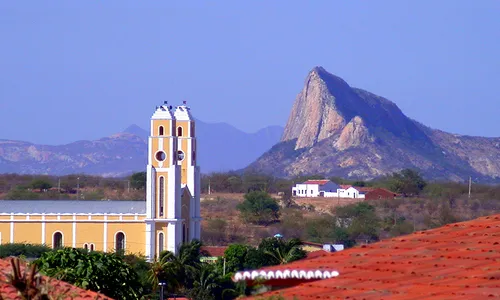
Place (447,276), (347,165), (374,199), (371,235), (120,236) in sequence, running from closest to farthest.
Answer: (447,276)
(120,236)
(371,235)
(374,199)
(347,165)

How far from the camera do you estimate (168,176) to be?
7381 cm

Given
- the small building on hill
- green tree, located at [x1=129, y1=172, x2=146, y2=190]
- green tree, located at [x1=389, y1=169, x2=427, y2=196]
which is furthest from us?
green tree, located at [x1=389, y1=169, x2=427, y2=196]

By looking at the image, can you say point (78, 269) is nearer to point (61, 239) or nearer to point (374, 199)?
point (61, 239)

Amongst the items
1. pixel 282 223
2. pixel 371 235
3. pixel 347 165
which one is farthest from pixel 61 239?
pixel 347 165

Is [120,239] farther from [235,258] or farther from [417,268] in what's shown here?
[417,268]

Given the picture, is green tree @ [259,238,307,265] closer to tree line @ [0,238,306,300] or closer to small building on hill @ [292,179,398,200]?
tree line @ [0,238,306,300]

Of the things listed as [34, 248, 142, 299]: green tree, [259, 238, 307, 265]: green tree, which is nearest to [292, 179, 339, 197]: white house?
[259, 238, 307, 265]: green tree

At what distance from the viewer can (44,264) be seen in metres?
21.9

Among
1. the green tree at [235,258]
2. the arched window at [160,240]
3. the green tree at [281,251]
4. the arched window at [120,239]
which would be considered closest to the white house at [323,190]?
the arched window at [120,239]

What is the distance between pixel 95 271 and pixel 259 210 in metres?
76.2

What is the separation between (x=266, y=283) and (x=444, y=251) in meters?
1.32

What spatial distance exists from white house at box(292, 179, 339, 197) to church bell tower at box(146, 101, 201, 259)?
47.6m

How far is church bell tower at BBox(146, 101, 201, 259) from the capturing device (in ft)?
238

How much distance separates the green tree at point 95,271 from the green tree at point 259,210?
74032mm
